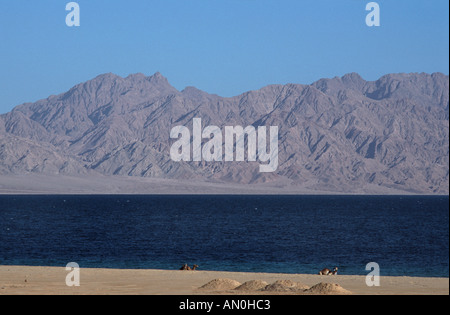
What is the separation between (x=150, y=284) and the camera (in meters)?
34.5

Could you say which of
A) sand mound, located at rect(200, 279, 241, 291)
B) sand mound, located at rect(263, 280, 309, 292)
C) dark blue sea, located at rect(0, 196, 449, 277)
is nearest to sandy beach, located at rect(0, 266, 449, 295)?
sand mound, located at rect(200, 279, 241, 291)

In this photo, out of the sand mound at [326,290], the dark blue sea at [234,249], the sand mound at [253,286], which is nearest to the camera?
the sand mound at [326,290]

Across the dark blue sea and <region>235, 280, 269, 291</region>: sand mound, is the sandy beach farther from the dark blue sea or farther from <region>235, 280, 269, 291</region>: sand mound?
the dark blue sea

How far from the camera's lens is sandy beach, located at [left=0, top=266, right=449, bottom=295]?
98.7ft

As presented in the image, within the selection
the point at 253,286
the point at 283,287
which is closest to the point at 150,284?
the point at 253,286

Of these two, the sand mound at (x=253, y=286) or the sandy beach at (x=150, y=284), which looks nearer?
the sandy beach at (x=150, y=284)

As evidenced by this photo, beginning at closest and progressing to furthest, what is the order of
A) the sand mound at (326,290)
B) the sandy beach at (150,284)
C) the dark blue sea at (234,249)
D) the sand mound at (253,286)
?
the sand mound at (326,290) < the sandy beach at (150,284) < the sand mound at (253,286) < the dark blue sea at (234,249)

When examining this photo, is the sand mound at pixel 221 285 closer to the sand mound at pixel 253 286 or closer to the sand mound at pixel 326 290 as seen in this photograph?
the sand mound at pixel 253 286

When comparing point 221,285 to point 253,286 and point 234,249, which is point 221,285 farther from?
point 234,249

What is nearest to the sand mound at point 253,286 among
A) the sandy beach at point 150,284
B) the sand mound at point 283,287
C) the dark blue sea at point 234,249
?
the sandy beach at point 150,284

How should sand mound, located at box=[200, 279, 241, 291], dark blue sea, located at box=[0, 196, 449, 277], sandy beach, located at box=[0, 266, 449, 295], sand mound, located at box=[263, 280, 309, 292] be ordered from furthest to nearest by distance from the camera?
dark blue sea, located at box=[0, 196, 449, 277]
sand mound, located at box=[200, 279, 241, 291]
sandy beach, located at box=[0, 266, 449, 295]
sand mound, located at box=[263, 280, 309, 292]

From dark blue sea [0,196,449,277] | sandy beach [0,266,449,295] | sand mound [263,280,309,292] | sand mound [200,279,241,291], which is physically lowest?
dark blue sea [0,196,449,277]

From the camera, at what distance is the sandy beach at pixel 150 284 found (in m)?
30.1
